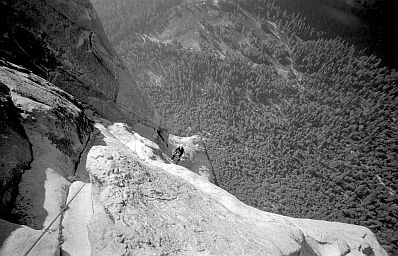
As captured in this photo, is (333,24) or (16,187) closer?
(16,187)

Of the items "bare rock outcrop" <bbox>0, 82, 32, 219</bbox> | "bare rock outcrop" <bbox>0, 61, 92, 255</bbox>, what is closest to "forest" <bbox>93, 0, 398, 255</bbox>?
"bare rock outcrop" <bbox>0, 61, 92, 255</bbox>

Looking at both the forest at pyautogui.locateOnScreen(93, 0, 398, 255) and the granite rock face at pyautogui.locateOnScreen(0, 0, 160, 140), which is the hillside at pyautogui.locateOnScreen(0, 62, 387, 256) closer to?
the granite rock face at pyautogui.locateOnScreen(0, 0, 160, 140)

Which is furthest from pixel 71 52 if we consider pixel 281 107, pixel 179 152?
pixel 281 107

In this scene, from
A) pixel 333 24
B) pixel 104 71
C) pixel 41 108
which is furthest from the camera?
pixel 333 24

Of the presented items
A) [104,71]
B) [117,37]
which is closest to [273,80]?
[117,37]

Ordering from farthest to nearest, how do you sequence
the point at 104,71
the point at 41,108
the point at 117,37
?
the point at 117,37 < the point at 104,71 < the point at 41,108

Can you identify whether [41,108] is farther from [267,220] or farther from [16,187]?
[267,220]
